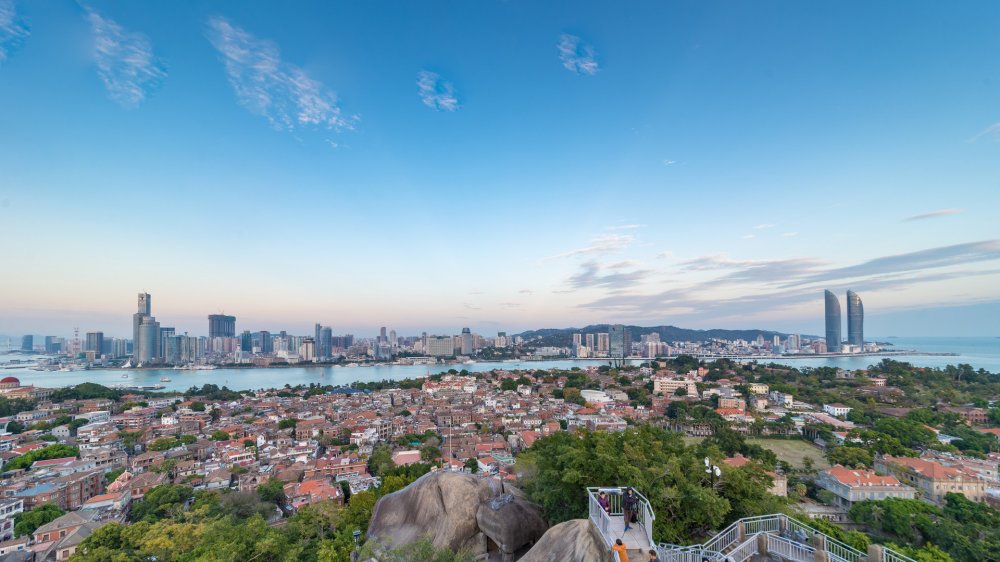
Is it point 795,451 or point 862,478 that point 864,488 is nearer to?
point 862,478

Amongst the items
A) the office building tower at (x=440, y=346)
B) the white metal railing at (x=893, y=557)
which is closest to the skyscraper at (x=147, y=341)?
the office building tower at (x=440, y=346)

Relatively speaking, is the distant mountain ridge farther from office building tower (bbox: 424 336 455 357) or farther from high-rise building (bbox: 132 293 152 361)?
high-rise building (bbox: 132 293 152 361)

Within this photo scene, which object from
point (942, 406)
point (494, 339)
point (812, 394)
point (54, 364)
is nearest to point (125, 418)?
point (812, 394)

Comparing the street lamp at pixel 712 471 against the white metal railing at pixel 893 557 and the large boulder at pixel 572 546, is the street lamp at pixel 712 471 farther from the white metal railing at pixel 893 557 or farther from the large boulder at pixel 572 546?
the large boulder at pixel 572 546

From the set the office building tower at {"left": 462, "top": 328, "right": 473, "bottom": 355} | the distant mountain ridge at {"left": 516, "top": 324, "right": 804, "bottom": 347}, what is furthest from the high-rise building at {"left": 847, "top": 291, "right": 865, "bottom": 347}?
the office building tower at {"left": 462, "top": 328, "right": 473, "bottom": 355}

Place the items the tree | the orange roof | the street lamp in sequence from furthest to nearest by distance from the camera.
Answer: the orange roof → the tree → the street lamp

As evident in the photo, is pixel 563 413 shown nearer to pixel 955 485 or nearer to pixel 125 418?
pixel 955 485

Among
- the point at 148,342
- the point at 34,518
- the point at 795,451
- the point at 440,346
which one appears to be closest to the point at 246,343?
the point at 148,342
